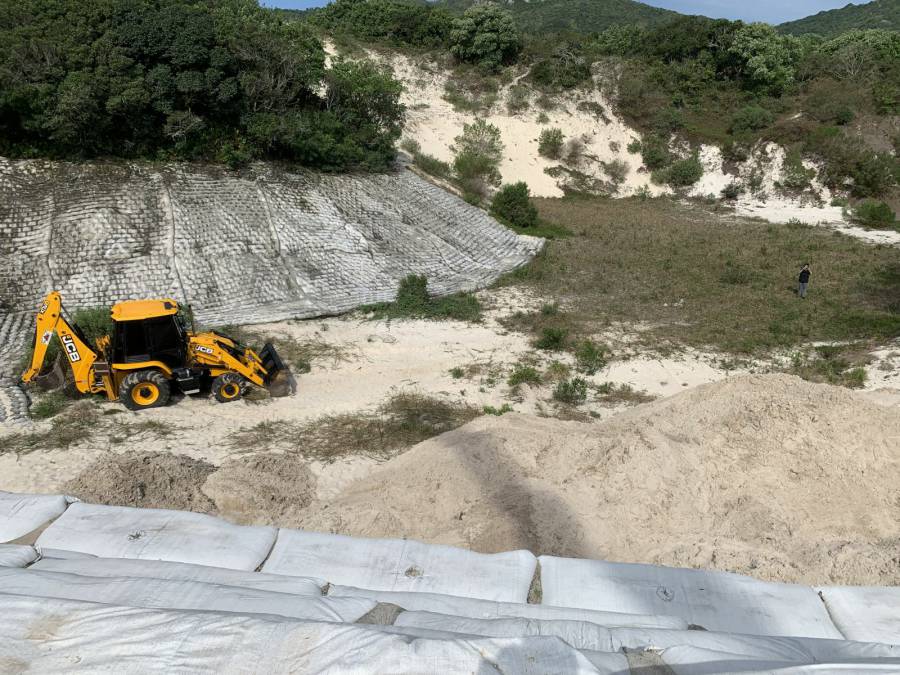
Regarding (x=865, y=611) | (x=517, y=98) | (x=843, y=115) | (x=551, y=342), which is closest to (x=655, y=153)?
(x=517, y=98)

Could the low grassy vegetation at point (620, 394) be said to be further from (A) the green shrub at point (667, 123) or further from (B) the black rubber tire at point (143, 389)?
(A) the green shrub at point (667, 123)

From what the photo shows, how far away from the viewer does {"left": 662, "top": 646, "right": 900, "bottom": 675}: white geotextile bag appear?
155 inches

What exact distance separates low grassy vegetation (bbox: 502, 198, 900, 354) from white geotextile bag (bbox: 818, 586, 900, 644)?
10.1 metres

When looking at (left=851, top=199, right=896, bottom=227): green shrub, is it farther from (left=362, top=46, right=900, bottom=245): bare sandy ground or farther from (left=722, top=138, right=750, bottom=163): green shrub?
(left=722, top=138, right=750, bottom=163): green shrub

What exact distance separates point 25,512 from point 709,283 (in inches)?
781

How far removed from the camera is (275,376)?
13133 millimetres

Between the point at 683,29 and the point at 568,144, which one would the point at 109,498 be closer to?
the point at 568,144

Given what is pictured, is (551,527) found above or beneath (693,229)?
beneath

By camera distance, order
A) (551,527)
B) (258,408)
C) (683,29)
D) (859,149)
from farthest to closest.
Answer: (683,29) → (859,149) → (258,408) → (551,527)

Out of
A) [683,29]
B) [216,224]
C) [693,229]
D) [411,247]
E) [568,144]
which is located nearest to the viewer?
[216,224]

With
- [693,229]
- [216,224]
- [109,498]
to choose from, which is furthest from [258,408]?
[693,229]

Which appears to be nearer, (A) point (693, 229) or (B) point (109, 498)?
(B) point (109, 498)

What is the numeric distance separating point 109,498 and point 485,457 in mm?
5259

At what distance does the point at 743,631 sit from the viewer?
19.1 ft
